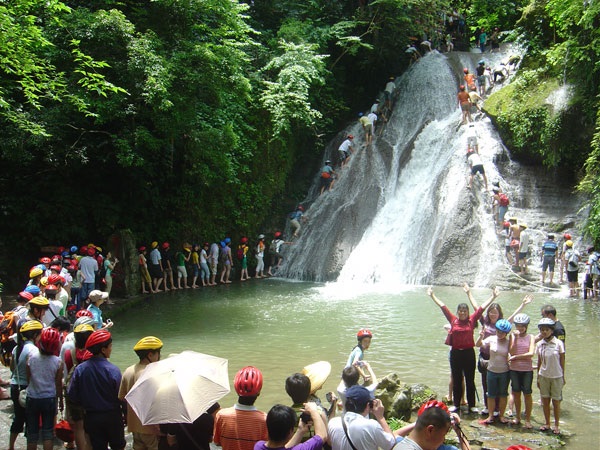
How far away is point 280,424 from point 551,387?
4.36 metres

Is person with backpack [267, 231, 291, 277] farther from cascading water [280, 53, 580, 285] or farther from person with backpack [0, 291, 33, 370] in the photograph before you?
person with backpack [0, 291, 33, 370]

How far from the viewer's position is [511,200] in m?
20.6

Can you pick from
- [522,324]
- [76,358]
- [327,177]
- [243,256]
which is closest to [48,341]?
[76,358]

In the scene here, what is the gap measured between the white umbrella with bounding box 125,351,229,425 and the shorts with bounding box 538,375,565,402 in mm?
4126

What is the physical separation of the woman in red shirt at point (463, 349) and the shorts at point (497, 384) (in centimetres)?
42

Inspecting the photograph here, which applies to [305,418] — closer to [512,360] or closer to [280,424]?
[280,424]

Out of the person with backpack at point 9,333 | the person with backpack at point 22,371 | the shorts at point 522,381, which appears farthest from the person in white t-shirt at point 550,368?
the person with backpack at point 9,333

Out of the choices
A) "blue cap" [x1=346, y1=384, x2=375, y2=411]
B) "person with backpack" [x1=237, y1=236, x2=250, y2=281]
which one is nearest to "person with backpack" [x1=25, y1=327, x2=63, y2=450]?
"blue cap" [x1=346, y1=384, x2=375, y2=411]

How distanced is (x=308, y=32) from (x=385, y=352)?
2042 cm

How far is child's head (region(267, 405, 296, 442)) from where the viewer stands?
12.0 feet

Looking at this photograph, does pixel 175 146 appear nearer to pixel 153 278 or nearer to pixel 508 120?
pixel 153 278

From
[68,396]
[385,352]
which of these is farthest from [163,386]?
[385,352]

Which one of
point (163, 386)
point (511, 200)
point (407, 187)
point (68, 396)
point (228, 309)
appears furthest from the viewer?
point (407, 187)

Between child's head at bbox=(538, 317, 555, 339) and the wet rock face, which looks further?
the wet rock face
